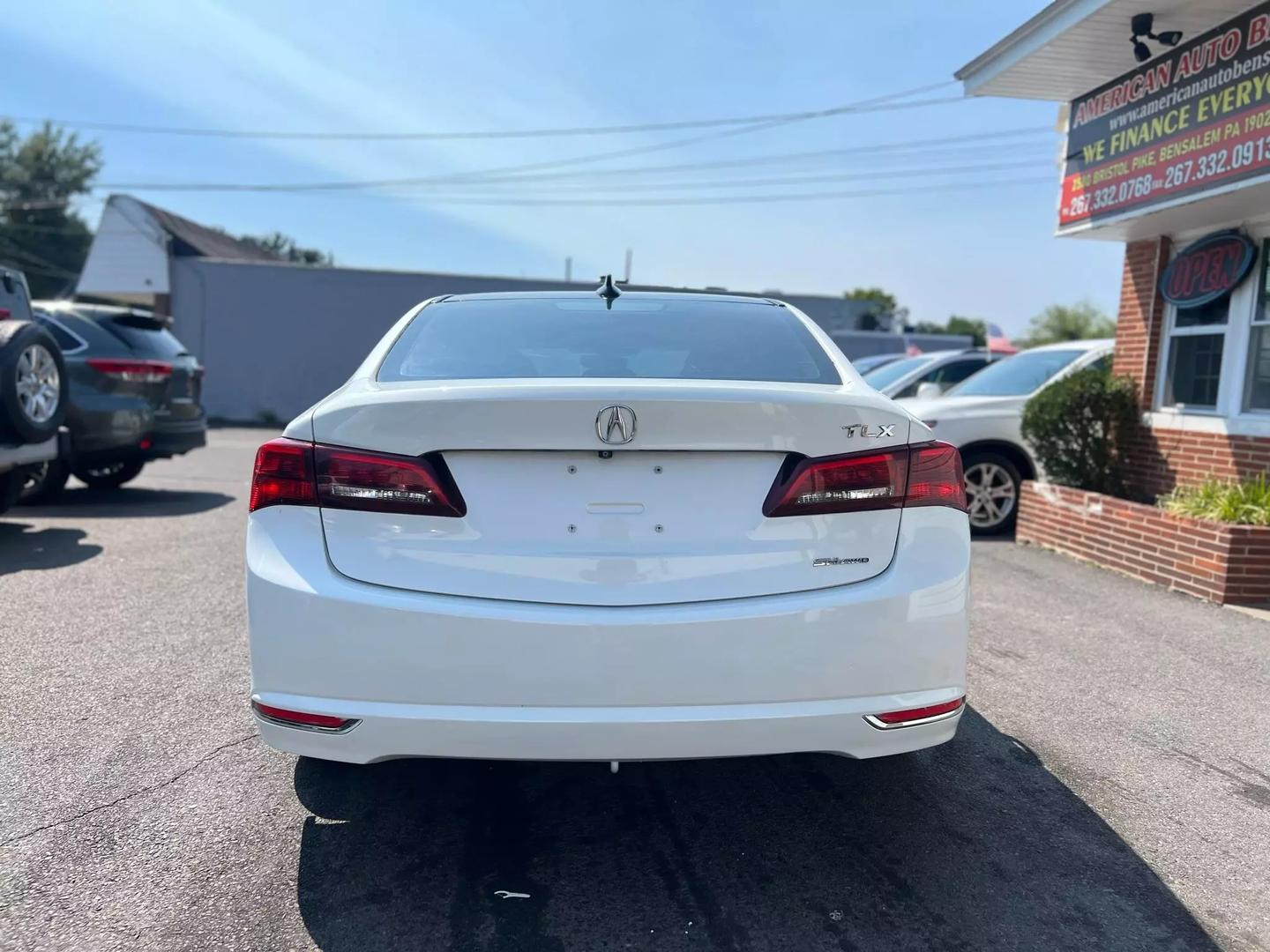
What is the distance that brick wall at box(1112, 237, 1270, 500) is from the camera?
7.25 metres

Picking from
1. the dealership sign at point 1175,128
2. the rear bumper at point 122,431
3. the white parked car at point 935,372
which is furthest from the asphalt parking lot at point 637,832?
the white parked car at point 935,372

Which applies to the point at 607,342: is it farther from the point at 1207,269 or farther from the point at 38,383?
Answer: the point at 1207,269

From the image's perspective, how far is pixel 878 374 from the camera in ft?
37.4

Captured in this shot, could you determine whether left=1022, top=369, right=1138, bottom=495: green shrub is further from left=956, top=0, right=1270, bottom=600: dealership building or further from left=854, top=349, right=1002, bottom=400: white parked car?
left=854, top=349, right=1002, bottom=400: white parked car

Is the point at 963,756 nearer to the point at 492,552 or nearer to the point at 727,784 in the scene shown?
the point at 727,784

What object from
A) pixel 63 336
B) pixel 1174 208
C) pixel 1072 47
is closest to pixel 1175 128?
pixel 1174 208

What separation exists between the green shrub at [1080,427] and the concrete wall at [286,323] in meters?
16.9

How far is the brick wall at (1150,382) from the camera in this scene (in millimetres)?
7254

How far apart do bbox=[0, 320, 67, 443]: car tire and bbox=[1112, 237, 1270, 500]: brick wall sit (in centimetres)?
863

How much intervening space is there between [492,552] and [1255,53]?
21.5ft

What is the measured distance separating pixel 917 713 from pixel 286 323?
76.8ft

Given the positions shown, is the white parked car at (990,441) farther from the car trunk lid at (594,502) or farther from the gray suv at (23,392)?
the gray suv at (23,392)

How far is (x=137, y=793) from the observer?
9.84 feet

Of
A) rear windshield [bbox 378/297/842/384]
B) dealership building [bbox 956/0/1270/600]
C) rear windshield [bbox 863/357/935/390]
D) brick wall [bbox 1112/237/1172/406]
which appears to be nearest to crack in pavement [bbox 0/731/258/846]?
rear windshield [bbox 378/297/842/384]
